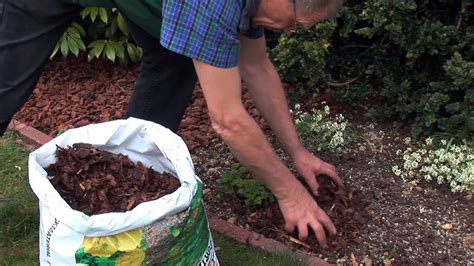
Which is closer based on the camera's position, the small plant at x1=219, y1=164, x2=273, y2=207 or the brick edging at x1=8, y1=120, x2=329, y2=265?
the brick edging at x1=8, y1=120, x2=329, y2=265

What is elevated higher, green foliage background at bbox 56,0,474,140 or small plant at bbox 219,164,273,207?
green foliage background at bbox 56,0,474,140

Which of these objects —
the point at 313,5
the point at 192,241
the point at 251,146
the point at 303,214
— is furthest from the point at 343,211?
the point at 313,5

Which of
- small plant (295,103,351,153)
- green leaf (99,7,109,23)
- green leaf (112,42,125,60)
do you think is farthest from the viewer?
green leaf (112,42,125,60)

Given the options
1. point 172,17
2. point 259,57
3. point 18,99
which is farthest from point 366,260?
point 18,99

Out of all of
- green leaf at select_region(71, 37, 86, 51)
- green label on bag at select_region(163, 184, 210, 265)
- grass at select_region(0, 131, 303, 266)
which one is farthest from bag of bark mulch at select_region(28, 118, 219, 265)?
green leaf at select_region(71, 37, 86, 51)

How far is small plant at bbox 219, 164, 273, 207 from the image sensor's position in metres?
3.32

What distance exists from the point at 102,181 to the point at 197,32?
663 millimetres

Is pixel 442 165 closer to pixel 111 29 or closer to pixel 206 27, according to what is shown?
pixel 206 27

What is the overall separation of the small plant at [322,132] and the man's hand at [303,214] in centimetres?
81

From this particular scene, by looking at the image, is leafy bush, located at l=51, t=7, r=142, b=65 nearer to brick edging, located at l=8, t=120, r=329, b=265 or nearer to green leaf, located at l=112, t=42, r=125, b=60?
green leaf, located at l=112, t=42, r=125, b=60

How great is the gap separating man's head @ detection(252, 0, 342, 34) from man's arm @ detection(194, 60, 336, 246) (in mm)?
205

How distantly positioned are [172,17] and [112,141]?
0.65 meters

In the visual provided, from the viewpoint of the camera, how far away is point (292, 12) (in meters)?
2.36

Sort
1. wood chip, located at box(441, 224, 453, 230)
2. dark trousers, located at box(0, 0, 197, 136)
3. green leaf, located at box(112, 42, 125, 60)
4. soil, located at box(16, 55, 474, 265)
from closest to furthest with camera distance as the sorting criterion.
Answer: dark trousers, located at box(0, 0, 197, 136)
soil, located at box(16, 55, 474, 265)
wood chip, located at box(441, 224, 453, 230)
green leaf, located at box(112, 42, 125, 60)
